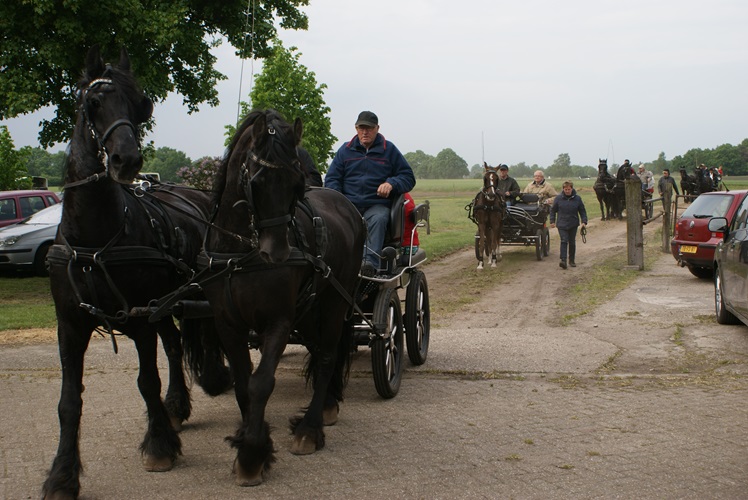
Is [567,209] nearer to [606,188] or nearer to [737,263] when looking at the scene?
[737,263]

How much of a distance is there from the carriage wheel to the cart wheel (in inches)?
9.9

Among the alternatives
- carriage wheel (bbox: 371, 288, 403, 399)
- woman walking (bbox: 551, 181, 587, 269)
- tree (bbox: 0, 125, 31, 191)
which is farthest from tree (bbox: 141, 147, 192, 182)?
carriage wheel (bbox: 371, 288, 403, 399)

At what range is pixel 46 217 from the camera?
64.0 ft

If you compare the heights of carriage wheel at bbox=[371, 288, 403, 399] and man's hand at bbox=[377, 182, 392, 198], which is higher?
man's hand at bbox=[377, 182, 392, 198]

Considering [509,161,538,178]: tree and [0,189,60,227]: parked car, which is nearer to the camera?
[0,189,60,227]: parked car

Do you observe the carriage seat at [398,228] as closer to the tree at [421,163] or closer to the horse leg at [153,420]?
the horse leg at [153,420]

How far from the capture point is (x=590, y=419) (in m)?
6.61

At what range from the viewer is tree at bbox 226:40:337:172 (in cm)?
3800

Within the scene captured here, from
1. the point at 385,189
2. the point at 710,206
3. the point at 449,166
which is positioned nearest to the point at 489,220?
the point at 710,206

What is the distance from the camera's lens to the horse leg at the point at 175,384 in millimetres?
6422

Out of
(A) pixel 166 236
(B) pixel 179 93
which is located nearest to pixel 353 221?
(A) pixel 166 236

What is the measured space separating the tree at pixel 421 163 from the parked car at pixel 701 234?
5306 inches

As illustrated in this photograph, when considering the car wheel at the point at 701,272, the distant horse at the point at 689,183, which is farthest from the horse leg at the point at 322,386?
the distant horse at the point at 689,183

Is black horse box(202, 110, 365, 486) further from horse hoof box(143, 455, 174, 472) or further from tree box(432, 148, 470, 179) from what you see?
tree box(432, 148, 470, 179)
